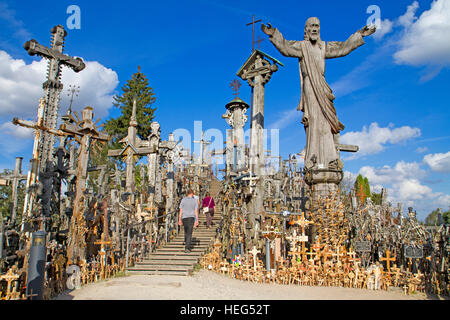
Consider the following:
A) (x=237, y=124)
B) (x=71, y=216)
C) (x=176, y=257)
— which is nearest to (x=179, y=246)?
(x=176, y=257)

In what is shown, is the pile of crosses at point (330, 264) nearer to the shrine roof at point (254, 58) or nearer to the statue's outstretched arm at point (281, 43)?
the statue's outstretched arm at point (281, 43)

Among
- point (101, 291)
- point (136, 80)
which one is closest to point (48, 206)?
point (101, 291)


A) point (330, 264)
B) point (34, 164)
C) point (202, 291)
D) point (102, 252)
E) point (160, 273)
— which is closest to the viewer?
point (202, 291)

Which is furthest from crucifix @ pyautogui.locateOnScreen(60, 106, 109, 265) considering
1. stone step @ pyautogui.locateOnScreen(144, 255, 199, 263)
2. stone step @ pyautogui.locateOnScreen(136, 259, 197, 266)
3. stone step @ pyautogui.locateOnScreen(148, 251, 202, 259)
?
stone step @ pyautogui.locateOnScreen(148, 251, 202, 259)

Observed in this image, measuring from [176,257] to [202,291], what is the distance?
281cm

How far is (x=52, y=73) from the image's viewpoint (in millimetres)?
13445

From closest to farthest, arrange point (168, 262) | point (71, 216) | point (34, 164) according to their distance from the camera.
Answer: point (168, 262) < point (71, 216) < point (34, 164)

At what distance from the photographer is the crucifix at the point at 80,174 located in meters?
6.88

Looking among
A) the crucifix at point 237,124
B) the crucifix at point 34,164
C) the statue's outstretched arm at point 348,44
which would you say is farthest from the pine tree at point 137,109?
the statue's outstretched arm at point 348,44

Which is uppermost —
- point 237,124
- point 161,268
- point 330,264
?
point 237,124

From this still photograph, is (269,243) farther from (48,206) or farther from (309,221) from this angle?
(48,206)

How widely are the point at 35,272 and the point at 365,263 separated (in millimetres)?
7238

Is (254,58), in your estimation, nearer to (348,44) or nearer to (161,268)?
(348,44)
